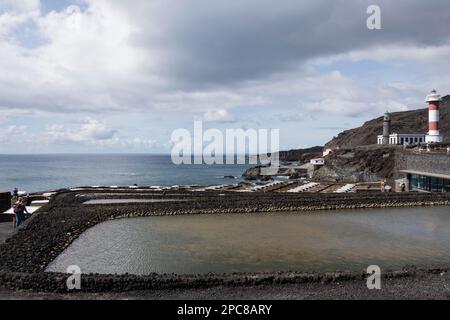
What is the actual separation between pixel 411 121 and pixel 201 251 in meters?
153

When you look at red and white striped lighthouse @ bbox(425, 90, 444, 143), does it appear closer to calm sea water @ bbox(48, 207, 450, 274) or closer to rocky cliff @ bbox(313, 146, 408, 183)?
rocky cliff @ bbox(313, 146, 408, 183)

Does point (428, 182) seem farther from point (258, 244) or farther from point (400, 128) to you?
point (400, 128)

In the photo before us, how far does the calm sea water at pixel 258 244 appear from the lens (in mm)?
18859

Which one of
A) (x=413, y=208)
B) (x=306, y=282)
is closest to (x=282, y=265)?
(x=306, y=282)

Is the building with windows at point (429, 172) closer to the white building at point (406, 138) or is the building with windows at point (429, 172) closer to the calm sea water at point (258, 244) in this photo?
the calm sea water at point (258, 244)

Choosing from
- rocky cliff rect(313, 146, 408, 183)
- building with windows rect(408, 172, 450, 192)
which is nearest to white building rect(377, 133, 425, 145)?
rocky cliff rect(313, 146, 408, 183)

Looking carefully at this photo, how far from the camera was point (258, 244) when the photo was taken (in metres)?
23.0

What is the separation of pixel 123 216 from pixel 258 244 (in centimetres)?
1400

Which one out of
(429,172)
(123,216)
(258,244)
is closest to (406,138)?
(429,172)

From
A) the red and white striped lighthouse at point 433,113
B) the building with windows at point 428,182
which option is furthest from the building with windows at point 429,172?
the red and white striped lighthouse at point 433,113

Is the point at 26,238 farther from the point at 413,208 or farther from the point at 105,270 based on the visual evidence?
the point at 413,208

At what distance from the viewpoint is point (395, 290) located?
14664mm

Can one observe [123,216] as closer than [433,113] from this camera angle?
Yes

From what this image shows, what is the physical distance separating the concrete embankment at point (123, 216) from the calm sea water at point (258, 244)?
1237 mm
